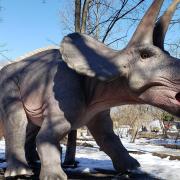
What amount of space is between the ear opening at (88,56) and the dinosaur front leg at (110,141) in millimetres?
1083

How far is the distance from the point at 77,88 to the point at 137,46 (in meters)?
0.82

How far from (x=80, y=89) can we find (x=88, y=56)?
17.2 inches

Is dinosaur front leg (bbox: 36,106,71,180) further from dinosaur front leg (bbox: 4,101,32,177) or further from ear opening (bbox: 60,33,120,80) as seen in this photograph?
ear opening (bbox: 60,33,120,80)

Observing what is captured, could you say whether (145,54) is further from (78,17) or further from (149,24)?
(78,17)

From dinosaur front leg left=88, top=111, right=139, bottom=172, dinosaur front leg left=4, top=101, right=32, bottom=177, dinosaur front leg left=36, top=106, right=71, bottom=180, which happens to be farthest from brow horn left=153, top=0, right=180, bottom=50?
dinosaur front leg left=4, top=101, right=32, bottom=177

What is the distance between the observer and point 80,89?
4301mm

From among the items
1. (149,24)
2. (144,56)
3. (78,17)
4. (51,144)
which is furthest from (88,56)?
(78,17)

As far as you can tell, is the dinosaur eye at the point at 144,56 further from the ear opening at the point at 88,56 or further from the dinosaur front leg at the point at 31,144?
the dinosaur front leg at the point at 31,144

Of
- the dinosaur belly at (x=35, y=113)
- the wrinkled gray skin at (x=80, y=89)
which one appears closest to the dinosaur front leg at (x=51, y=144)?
the wrinkled gray skin at (x=80, y=89)

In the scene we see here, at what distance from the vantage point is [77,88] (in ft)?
14.0

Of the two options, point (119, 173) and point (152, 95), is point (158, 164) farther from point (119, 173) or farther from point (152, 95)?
point (152, 95)

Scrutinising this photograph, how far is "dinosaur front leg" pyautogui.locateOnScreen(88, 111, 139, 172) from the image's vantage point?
196 inches

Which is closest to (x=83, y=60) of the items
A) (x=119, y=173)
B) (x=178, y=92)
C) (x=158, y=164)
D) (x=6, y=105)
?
(x=178, y=92)

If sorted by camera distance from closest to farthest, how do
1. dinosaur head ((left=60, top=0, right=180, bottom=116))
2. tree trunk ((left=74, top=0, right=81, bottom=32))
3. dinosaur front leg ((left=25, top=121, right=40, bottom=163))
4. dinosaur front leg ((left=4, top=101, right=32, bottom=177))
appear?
1. dinosaur head ((left=60, top=0, right=180, bottom=116))
2. dinosaur front leg ((left=4, top=101, right=32, bottom=177))
3. dinosaur front leg ((left=25, top=121, right=40, bottom=163))
4. tree trunk ((left=74, top=0, right=81, bottom=32))
